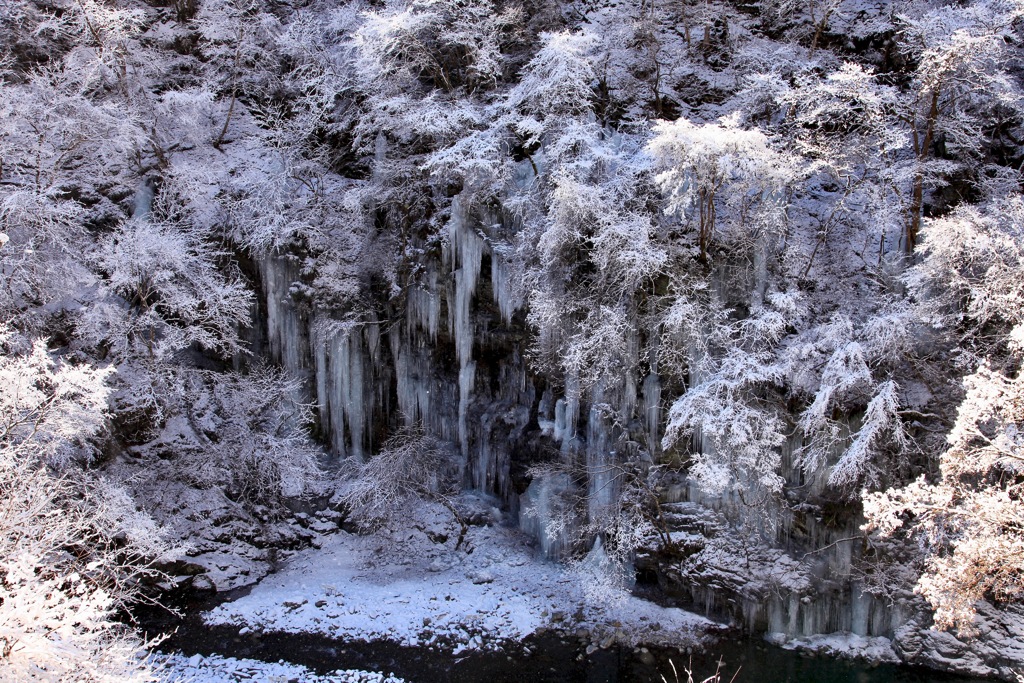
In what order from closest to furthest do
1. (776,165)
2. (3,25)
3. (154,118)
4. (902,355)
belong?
(902,355)
(776,165)
(154,118)
(3,25)

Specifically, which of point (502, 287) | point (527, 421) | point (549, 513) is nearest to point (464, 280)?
point (502, 287)

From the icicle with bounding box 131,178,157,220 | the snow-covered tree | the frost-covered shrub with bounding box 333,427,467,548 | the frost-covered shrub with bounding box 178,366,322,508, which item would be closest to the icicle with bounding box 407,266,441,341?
the frost-covered shrub with bounding box 333,427,467,548

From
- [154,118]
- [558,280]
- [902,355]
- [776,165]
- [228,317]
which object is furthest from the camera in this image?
[154,118]

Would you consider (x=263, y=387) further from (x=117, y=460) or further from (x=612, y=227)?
(x=612, y=227)

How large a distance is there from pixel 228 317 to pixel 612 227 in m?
8.11

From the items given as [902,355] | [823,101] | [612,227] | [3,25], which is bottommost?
[902,355]

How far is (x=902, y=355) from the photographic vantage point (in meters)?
9.45

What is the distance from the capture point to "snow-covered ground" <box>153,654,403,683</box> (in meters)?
9.63

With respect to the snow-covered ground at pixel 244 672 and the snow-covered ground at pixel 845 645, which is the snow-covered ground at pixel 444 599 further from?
the snow-covered ground at pixel 845 645

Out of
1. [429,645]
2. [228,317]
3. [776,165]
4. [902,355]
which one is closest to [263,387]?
[228,317]

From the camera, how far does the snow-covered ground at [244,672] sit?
31.6 ft

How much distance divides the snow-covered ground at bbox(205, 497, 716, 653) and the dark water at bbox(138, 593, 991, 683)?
248 millimetres

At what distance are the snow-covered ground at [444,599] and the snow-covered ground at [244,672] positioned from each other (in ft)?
2.91

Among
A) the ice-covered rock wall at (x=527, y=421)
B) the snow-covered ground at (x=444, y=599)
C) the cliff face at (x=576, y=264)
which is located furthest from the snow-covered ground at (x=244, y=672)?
the ice-covered rock wall at (x=527, y=421)
